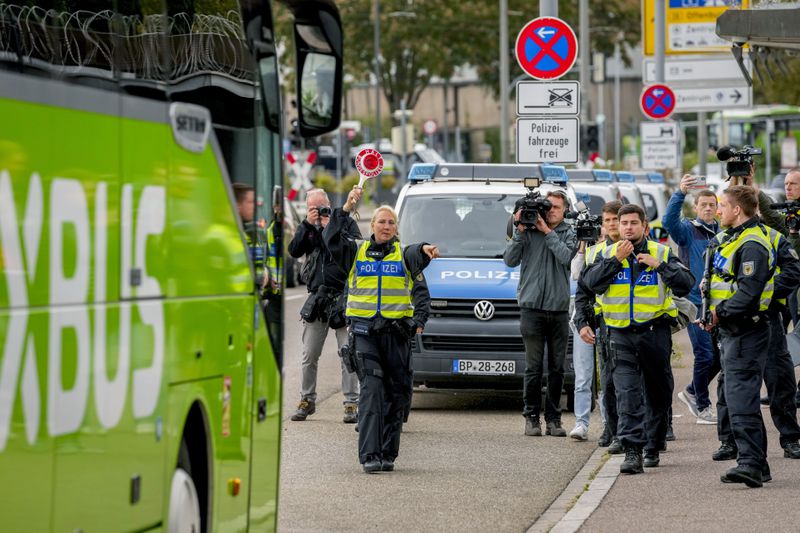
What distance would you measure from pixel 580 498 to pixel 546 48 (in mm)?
7222

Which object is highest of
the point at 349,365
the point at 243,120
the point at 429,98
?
the point at 429,98

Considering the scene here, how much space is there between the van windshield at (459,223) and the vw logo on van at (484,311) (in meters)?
0.77

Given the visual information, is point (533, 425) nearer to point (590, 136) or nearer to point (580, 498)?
point (580, 498)

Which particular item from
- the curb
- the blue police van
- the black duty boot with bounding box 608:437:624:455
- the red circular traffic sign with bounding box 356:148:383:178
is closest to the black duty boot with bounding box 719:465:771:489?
the curb

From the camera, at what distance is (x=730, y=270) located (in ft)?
33.5

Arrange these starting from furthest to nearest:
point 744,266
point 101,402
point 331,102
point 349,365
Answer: point 349,365 → point 744,266 → point 331,102 → point 101,402

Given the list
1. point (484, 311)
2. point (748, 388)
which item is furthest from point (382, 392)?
point (484, 311)

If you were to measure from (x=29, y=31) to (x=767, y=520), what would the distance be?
529cm

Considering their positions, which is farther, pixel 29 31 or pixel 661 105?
pixel 661 105

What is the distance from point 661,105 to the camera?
28094mm

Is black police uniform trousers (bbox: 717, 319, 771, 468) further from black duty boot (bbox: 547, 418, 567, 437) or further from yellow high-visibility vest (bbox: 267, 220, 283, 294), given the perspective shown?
yellow high-visibility vest (bbox: 267, 220, 283, 294)

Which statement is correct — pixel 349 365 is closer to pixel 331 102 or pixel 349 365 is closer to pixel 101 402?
pixel 331 102

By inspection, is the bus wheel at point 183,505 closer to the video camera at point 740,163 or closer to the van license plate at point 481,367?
the video camera at point 740,163

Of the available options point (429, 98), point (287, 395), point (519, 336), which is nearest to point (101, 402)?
point (519, 336)
